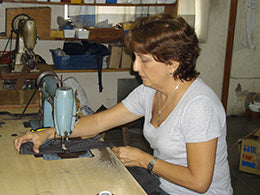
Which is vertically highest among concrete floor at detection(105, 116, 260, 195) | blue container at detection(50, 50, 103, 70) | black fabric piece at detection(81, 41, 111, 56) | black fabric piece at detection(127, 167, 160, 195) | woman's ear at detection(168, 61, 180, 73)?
woman's ear at detection(168, 61, 180, 73)

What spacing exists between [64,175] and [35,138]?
0.92 ft

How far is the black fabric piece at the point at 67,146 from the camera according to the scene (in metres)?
1.34

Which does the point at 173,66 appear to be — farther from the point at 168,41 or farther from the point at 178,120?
the point at 178,120

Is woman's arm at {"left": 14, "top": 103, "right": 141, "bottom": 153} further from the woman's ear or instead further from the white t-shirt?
the woman's ear

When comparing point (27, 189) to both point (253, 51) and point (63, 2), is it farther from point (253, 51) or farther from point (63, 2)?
point (253, 51)

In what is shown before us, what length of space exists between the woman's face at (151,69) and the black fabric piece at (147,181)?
1.33 ft

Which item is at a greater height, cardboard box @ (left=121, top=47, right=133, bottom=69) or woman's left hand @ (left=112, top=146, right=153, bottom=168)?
cardboard box @ (left=121, top=47, right=133, bottom=69)

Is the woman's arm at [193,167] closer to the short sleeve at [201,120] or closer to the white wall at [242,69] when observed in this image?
the short sleeve at [201,120]

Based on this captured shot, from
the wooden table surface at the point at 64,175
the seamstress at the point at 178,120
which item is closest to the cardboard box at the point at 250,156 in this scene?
the seamstress at the point at 178,120

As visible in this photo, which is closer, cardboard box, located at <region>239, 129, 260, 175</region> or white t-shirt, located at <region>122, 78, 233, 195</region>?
white t-shirt, located at <region>122, 78, 233, 195</region>

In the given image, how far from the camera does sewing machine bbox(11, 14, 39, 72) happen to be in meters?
2.14

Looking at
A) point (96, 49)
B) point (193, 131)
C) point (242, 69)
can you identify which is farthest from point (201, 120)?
point (242, 69)

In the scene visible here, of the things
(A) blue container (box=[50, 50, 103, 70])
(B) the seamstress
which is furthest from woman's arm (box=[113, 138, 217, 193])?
(A) blue container (box=[50, 50, 103, 70])

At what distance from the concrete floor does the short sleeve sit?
149cm
